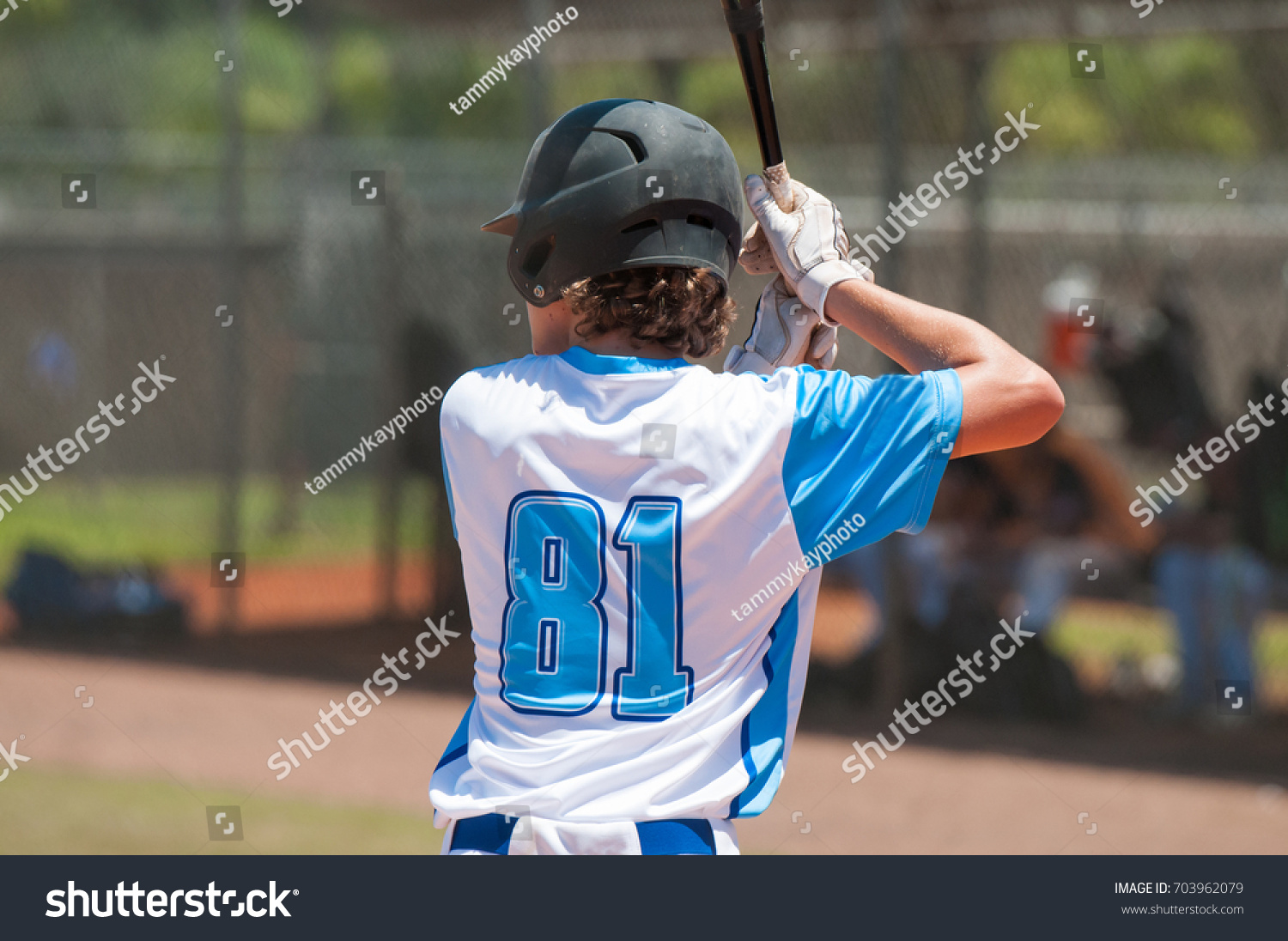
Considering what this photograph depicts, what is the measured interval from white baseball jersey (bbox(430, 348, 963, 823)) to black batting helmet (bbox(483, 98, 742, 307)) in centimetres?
17

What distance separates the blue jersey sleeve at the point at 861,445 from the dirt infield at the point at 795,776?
11.6 ft

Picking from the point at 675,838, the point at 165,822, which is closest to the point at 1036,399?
the point at 675,838

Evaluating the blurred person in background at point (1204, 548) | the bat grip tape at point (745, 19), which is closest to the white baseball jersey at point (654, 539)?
the bat grip tape at point (745, 19)

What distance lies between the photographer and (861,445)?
1.79 meters

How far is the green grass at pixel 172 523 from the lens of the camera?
879 cm

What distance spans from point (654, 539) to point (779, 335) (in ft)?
1.97

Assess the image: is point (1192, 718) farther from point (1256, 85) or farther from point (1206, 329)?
point (1256, 85)

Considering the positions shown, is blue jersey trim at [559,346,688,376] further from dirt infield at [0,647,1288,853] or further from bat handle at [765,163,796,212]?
dirt infield at [0,647,1288,853]

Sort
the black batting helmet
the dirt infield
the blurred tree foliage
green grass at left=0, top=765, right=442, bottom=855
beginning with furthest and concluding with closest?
1. the blurred tree foliage
2. the dirt infield
3. green grass at left=0, top=765, right=442, bottom=855
4. the black batting helmet

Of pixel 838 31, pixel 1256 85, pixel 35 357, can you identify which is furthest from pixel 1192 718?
pixel 35 357

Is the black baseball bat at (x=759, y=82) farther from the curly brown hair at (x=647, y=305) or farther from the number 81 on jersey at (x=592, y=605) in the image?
the number 81 on jersey at (x=592, y=605)

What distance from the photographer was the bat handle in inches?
84.7

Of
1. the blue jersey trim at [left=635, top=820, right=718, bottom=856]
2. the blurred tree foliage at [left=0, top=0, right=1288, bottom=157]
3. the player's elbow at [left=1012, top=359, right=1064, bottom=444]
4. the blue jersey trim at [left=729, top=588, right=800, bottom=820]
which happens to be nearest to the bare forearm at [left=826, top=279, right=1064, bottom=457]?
the player's elbow at [left=1012, top=359, right=1064, bottom=444]
